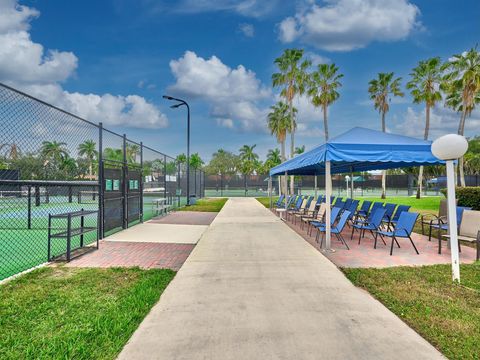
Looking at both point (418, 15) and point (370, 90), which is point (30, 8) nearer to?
point (418, 15)

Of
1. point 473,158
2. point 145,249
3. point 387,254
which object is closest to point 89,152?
point 145,249

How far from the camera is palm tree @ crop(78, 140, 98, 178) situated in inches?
291

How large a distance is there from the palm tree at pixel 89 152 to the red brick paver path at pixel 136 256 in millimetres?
1980

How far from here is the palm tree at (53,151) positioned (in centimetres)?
554

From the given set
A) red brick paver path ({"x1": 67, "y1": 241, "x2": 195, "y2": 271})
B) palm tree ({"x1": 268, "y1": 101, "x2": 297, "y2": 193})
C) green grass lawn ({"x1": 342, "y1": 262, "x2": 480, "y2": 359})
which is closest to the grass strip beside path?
green grass lawn ({"x1": 342, "y1": 262, "x2": 480, "y2": 359})

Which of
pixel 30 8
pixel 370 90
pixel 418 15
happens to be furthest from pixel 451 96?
pixel 30 8

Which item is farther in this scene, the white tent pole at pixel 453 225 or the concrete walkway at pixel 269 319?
the white tent pole at pixel 453 225

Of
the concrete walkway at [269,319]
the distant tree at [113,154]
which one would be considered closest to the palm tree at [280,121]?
the distant tree at [113,154]

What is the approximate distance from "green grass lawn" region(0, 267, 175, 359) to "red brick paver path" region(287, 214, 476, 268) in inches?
138

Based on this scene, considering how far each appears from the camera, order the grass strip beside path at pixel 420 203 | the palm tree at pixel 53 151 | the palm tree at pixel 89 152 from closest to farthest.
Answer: the palm tree at pixel 53 151 → the palm tree at pixel 89 152 → the grass strip beside path at pixel 420 203

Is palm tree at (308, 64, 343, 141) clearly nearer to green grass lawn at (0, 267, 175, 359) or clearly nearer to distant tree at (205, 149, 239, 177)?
green grass lawn at (0, 267, 175, 359)

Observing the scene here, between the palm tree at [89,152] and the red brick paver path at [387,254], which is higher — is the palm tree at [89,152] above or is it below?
above

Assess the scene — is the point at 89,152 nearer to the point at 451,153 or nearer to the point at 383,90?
the point at 451,153

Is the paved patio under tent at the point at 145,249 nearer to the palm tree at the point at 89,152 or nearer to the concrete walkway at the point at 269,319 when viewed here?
the concrete walkway at the point at 269,319
